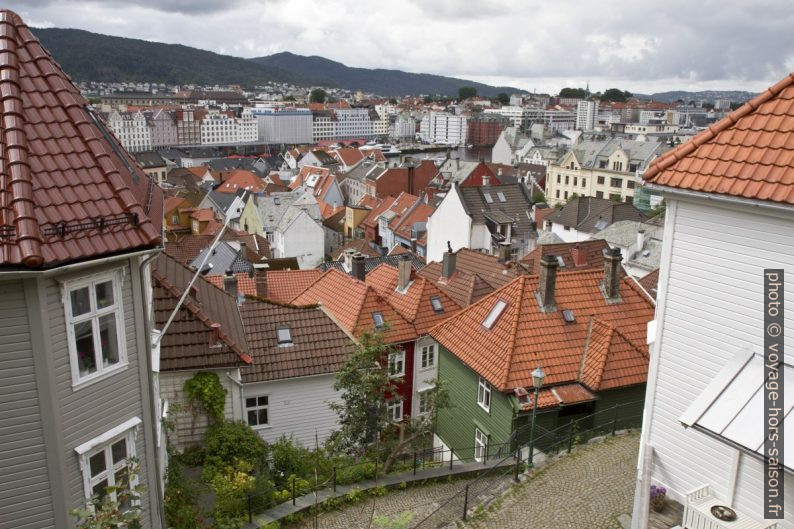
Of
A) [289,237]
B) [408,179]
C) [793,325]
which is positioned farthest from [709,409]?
[408,179]

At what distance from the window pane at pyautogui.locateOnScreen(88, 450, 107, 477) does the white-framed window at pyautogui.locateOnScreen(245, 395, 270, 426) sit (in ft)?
32.5

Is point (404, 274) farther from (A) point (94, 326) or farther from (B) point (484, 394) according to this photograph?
(A) point (94, 326)

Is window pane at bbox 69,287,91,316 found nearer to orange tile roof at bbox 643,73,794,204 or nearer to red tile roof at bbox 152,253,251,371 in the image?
red tile roof at bbox 152,253,251,371

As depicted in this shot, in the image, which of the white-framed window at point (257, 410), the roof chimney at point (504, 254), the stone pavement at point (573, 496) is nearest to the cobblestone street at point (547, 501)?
the stone pavement at point (573, 496)

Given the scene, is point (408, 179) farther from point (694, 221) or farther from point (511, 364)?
point (694, 221)

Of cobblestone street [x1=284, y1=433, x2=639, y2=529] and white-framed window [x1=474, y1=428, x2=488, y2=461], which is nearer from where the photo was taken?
cobblestone street [x1=284, y1=433, x2=639, y2=529]

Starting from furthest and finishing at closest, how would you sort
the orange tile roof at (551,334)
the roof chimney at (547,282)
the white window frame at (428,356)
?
the white window frame at (428,356) → the roof chimney at (547,282) → the orange tile roof at (551,334)

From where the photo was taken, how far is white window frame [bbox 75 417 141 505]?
897 cm

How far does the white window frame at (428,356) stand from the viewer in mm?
24344

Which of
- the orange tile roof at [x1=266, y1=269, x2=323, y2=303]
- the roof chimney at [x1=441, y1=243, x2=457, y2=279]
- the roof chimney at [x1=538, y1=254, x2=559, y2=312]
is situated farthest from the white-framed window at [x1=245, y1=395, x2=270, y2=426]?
the roof chimney at [x1=441, y1=243, x2=457, y2=279]

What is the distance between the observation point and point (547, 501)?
1340cm

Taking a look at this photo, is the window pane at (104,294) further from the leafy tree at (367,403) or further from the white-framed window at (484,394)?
the white-framed window at (484,394)

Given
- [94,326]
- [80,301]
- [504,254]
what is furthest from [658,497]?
[504,254]

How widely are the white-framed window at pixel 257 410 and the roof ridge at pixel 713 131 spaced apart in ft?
46.3
